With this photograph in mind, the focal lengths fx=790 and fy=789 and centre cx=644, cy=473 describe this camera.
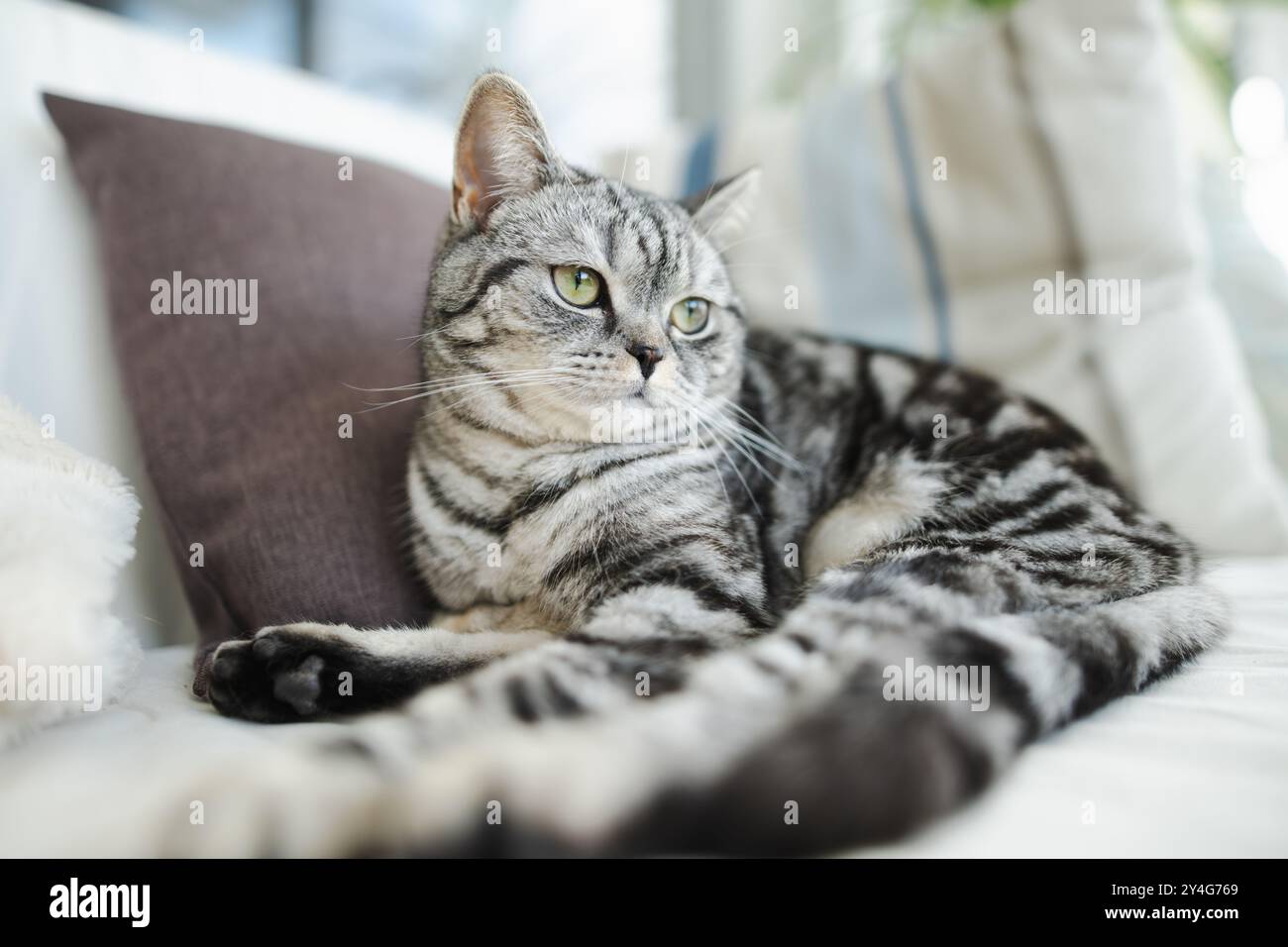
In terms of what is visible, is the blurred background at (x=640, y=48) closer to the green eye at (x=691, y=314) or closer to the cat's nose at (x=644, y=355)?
the green eye at (x=691, y=314)

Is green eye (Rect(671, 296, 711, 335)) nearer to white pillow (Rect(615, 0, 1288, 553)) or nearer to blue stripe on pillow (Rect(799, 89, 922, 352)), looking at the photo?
white pillow (Rect(615, 0, 1288, 553))

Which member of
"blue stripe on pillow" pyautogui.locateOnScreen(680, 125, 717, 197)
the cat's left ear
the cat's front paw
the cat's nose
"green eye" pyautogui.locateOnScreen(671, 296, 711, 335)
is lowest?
the cat's front paw

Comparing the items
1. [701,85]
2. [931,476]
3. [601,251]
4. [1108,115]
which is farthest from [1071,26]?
[701,85]

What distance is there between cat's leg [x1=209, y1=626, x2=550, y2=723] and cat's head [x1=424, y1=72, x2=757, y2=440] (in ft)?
1.02

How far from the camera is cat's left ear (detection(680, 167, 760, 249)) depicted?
48.8 inches

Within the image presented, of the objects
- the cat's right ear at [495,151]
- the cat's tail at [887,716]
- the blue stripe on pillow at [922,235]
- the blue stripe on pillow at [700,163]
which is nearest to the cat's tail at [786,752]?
the cat's tail at [887,716]

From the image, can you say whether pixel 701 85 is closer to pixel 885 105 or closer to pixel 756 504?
pixel 885 105

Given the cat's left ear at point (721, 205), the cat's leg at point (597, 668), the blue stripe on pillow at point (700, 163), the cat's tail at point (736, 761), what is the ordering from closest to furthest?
the cat's tail at point (736, 761), the cat's leg at point (597, 668), the cat's left ear at point (721, 205), the blue stripe on pillow at point (700, 163)

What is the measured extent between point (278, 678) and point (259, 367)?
0.50 m

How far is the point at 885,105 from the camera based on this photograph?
172 centimetres

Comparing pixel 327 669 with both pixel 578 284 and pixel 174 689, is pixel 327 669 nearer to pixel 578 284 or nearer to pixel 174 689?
pixel 174 689

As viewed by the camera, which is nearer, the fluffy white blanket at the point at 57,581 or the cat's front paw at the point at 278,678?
the fluffy white blanket at the point at 57,581

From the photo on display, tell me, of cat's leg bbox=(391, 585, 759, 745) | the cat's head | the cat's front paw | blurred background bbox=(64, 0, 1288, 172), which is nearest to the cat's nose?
the cat's head

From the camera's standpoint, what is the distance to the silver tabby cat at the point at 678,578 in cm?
56
